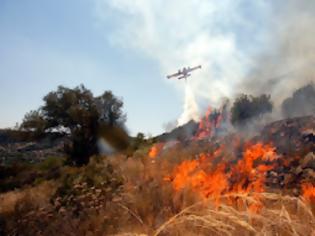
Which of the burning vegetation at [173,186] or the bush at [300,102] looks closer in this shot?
the burning vegetation at [173,186]

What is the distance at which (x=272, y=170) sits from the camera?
1605 cm

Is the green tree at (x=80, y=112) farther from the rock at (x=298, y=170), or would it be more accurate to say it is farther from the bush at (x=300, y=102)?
the rock at (x=298, y=170)

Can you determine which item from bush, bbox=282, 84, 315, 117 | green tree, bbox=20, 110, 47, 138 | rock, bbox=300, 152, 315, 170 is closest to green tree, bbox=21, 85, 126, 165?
green tree, bbox=20, 110, 47, 138

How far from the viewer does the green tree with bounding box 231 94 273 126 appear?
36.7m

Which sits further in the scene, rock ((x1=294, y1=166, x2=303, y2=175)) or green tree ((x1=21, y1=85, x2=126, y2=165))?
green tree ((x1=21, y1=85, x2=126, y2=165))

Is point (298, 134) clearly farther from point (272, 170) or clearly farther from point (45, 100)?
point (45, 100)

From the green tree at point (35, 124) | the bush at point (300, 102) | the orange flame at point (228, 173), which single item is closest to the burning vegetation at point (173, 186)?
the orange flame at point (228, 173)

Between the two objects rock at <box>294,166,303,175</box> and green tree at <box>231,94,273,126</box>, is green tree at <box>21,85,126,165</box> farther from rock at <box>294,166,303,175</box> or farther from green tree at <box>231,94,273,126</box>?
rock at <box>294,166,303,175</box>

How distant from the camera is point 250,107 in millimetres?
37625

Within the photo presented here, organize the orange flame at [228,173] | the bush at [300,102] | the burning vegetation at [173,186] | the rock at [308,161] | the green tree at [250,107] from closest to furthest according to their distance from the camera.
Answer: the burning vegetation at [173,186] < the orange flame at [228,173] < the rock at [308,161] < the bush at [300,102] < the green tree at [250,107]

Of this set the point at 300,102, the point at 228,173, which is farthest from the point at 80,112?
the point at 228,173

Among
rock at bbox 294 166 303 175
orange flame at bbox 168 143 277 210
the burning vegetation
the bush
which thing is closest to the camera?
the burning vegetation

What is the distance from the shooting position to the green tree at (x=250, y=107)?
36.7 m

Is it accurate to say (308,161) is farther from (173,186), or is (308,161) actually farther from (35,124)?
(35,124)
